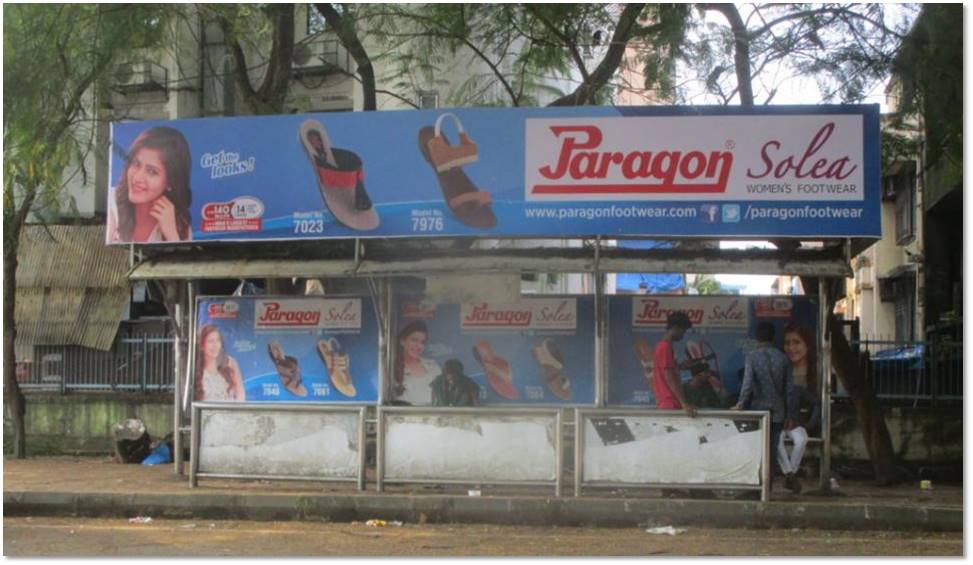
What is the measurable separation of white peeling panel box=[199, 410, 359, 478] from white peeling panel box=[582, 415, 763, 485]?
7.75 ft

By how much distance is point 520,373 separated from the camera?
38.0ft

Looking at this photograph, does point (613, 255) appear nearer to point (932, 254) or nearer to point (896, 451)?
point (896, 451)

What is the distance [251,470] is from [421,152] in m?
3.55

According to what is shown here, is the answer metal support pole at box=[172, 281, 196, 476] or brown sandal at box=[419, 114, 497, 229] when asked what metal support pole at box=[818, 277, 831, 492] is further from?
metal support pole at box=[172, 281, 196, 476]

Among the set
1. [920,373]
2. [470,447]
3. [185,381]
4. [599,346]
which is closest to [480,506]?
[470,447]

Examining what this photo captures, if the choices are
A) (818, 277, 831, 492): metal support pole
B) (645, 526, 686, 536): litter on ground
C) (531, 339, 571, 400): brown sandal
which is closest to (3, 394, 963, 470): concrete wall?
(531, 339, 571, 400): brown sandal

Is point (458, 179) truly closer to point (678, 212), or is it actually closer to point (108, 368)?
point (678, 212)

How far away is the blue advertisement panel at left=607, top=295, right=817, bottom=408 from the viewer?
441 inches

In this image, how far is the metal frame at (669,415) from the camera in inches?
369

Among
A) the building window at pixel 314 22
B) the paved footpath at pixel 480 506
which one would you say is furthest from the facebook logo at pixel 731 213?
the building window at pixel 314 22

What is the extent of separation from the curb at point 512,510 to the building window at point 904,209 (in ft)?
43.2

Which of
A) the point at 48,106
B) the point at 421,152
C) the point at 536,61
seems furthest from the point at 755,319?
the point at 48,106

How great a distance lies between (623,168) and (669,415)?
239 cm

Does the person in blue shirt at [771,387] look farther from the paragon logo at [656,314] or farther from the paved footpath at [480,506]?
the paragon logo at [656,314]
